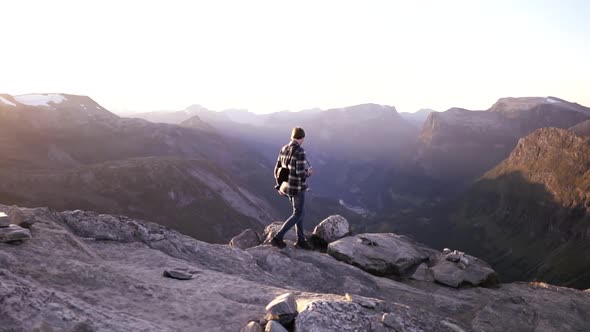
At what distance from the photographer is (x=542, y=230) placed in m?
140

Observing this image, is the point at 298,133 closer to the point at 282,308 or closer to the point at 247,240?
the point at 282,308

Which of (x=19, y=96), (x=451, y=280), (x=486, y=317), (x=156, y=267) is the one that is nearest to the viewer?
(x=156, y=267)

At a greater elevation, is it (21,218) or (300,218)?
(21,218)

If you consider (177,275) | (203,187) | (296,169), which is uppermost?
(296,169)

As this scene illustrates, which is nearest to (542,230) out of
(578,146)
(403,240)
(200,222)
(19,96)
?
(578,146)

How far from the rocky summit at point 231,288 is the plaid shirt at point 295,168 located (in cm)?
318

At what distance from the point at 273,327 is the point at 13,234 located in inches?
289

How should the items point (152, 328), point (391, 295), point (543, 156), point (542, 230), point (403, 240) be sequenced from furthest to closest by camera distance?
point (543, 156)
point (542, 230)
point (403, 240)
point (391, 295)
point (152, 328)

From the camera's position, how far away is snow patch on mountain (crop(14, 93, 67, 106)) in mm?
172875

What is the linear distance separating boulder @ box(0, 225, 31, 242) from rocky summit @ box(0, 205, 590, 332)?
189 mm

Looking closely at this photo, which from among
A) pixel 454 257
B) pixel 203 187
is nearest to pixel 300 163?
pixel 454 257

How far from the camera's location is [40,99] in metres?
182

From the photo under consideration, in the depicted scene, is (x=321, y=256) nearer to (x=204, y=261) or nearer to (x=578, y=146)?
(x=204, y=261)

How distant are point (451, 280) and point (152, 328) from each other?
14.1 m
